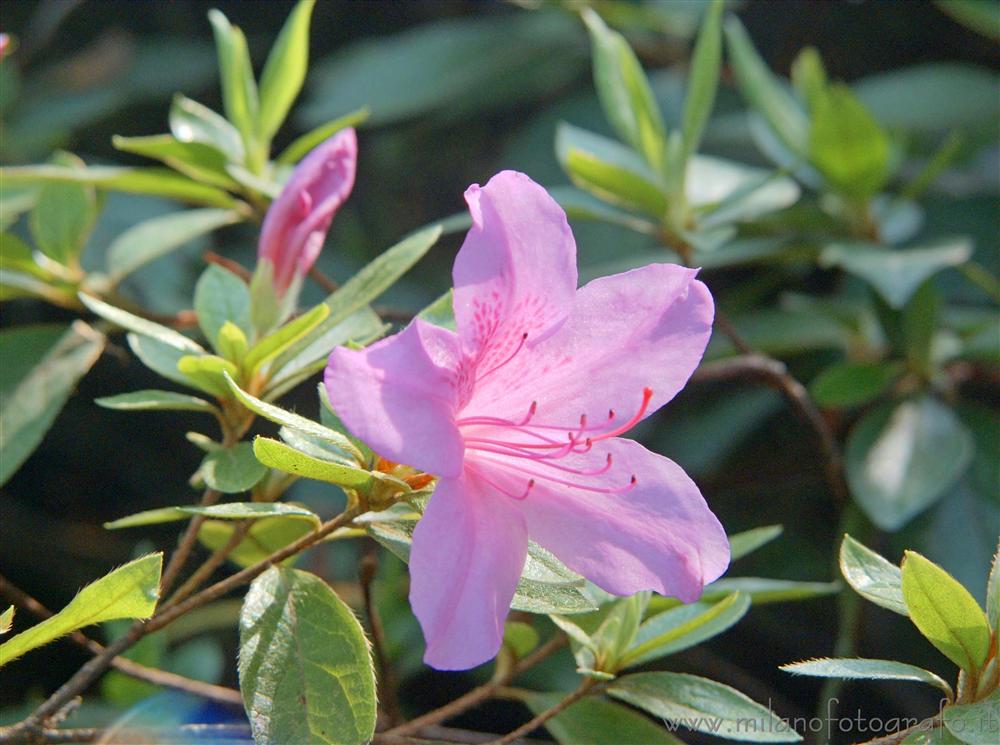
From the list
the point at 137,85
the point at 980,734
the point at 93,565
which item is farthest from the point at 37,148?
the point at 980,734

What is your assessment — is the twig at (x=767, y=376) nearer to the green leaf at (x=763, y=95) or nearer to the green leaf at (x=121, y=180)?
the green leaf at (x=763, y=95)

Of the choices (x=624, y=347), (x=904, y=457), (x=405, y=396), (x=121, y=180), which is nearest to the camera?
(x=405, y=396)

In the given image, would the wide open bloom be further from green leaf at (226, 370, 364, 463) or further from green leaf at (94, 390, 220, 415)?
green leaf at (94, 390, 220, 415)

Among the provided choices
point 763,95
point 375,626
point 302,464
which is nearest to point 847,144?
point 763,95

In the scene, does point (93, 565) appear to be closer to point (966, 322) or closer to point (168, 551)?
point (168, 551)

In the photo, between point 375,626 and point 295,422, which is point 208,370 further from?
point 375,626

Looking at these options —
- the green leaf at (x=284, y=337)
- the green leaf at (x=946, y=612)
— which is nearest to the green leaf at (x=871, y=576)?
the green leaf at (x=946, y=612)

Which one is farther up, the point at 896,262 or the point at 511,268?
the point at 511,268
